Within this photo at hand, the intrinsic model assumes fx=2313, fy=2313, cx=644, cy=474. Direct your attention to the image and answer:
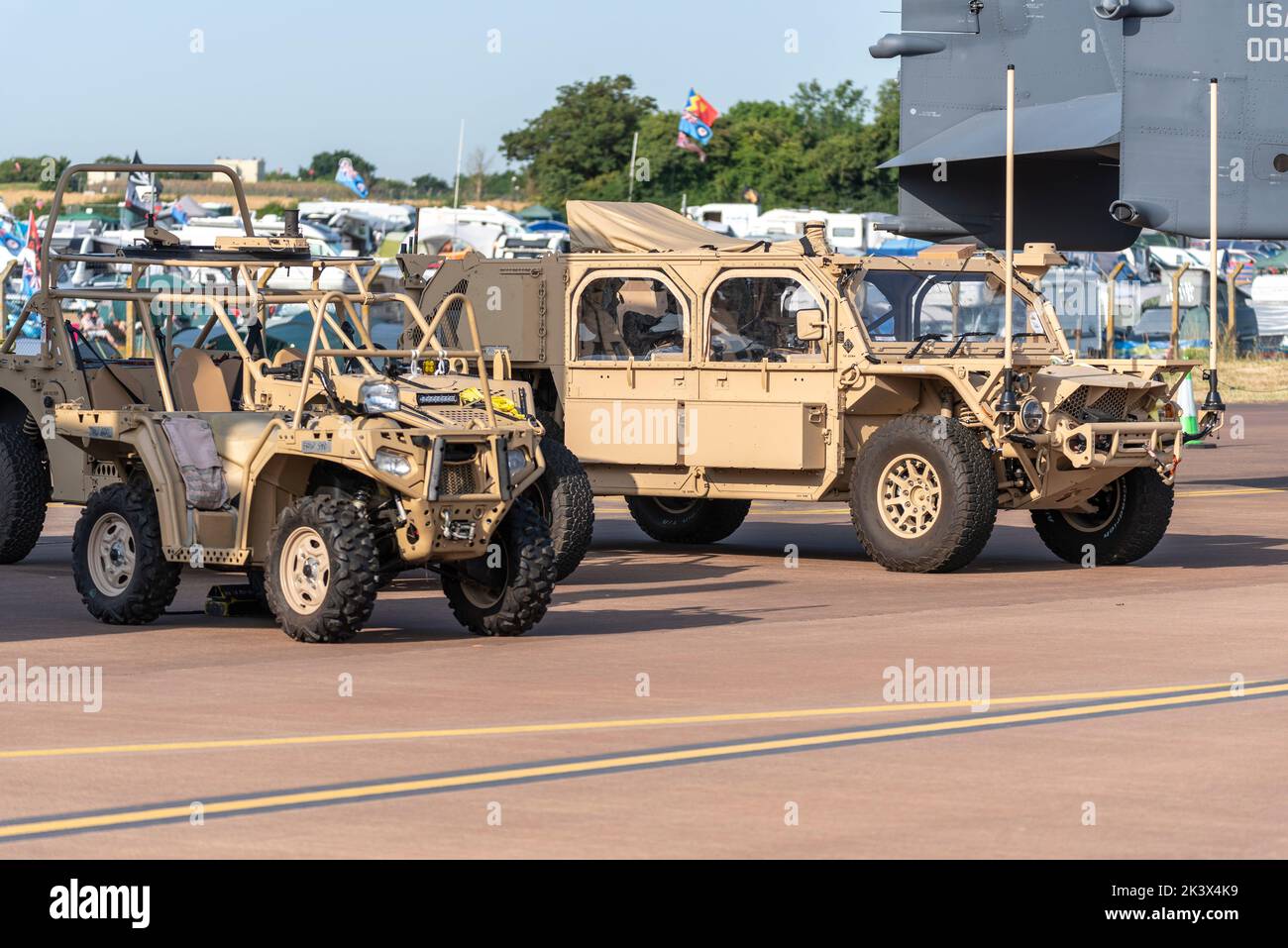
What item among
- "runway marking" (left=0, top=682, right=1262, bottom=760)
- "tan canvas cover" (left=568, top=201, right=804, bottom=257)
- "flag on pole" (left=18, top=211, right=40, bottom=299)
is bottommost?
"runway marking" (left=0, top=682, right=1262, bottom=760)

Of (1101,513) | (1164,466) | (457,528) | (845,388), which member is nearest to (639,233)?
(845,388)

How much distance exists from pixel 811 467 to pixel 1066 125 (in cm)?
676

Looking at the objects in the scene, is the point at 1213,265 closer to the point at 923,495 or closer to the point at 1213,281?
the point at 1213,281

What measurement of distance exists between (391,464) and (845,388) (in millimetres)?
5714

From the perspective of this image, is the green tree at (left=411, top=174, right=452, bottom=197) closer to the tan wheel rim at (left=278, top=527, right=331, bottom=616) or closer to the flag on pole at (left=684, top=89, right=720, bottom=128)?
the flag on pole at (left=684, top=89, right=720, bottom=128)

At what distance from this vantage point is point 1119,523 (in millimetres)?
17359

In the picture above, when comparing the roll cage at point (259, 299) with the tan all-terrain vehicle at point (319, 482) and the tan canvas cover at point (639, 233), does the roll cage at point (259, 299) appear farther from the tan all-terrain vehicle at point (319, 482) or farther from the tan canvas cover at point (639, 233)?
the tan canvas cover at point (639, 233)

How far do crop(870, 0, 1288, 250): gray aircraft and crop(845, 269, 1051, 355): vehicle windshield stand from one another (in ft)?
9.12

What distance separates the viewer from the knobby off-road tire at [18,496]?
16750mm

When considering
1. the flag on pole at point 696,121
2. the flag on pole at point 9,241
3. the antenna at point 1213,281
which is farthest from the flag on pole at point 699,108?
the antenna at point 1213,281

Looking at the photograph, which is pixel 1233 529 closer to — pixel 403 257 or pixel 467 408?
pixel 403 257

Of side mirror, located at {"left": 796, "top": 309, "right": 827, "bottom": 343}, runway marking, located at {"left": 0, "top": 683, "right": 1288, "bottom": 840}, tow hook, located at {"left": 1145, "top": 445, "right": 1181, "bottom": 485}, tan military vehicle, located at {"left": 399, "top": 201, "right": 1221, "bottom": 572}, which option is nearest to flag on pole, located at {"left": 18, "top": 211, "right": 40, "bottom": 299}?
tan military vehicle, located at {"left": 399, "top": 201, "right": 1221, "bottom": 572}

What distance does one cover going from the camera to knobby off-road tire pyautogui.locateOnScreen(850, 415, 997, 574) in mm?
16266
